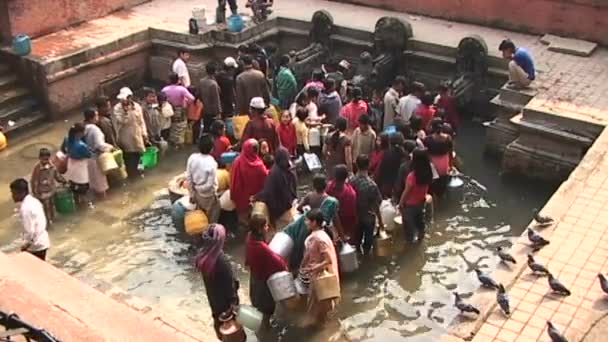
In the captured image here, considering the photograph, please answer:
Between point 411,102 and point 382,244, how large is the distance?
2421 mm

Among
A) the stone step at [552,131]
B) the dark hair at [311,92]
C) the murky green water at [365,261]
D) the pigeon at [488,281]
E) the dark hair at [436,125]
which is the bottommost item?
the murky green water at [365,261]

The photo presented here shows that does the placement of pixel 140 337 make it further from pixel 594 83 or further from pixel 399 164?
pixel 594 83

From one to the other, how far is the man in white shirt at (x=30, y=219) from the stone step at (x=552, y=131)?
6.31 m

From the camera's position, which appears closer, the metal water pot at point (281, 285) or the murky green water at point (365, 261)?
the metal water pot at point (281, 285)

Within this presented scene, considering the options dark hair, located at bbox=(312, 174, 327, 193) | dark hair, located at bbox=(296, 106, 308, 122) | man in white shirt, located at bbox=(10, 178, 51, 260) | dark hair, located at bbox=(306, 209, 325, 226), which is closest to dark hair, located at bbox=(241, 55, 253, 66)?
dark hair, located at bbox=(296, 106, 308, 122)

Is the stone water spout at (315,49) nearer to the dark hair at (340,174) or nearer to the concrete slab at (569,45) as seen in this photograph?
the concrete slab at (569,45)

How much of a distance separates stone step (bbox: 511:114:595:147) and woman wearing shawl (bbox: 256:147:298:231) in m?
3.72

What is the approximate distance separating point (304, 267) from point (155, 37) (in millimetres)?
7895

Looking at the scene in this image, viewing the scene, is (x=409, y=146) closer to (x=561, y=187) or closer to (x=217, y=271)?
(x=561, y=187)

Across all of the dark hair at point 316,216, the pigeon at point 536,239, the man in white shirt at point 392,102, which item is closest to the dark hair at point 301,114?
the man in white shirt at point 392,102

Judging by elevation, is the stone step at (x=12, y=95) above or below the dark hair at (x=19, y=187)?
below

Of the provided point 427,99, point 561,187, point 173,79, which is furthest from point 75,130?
point 561,187

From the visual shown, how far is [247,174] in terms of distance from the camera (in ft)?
30.3

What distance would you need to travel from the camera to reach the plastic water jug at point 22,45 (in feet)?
43.1
